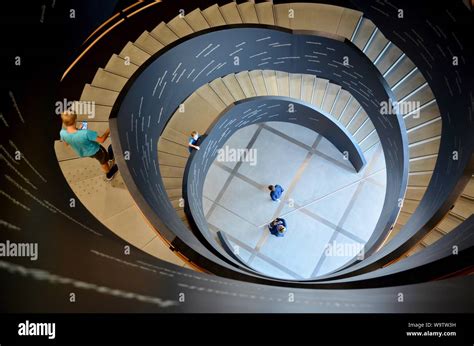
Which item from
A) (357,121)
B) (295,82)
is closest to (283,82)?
(295,82)

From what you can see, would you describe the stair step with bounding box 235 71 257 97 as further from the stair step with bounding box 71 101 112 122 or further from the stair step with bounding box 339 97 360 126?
the stair step with bounding box 71 101 112 122

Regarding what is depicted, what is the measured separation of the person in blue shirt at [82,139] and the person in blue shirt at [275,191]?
5.13 metres

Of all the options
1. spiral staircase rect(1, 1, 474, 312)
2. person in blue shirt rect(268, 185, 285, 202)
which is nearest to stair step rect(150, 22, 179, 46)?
spiral staircase rect(1, 1, 474, 312)

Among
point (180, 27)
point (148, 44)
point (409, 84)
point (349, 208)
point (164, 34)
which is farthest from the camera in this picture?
point (349, 208)

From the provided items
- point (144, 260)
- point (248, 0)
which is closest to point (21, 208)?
point (144, 260)

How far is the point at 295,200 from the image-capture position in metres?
11.0

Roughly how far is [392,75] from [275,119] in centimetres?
304

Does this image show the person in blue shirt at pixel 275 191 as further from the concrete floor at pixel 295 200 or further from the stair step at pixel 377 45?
the stair step at pixel 377 45

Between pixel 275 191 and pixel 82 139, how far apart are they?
5.70m

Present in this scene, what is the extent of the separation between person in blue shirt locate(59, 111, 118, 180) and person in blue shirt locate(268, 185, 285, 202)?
5.13m

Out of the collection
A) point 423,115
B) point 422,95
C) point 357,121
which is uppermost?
point 357,121

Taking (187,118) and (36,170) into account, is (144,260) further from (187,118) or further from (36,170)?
(187,118)

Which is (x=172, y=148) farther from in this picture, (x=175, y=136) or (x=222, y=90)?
(x=222, y=90)

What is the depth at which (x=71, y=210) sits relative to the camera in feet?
14.8
